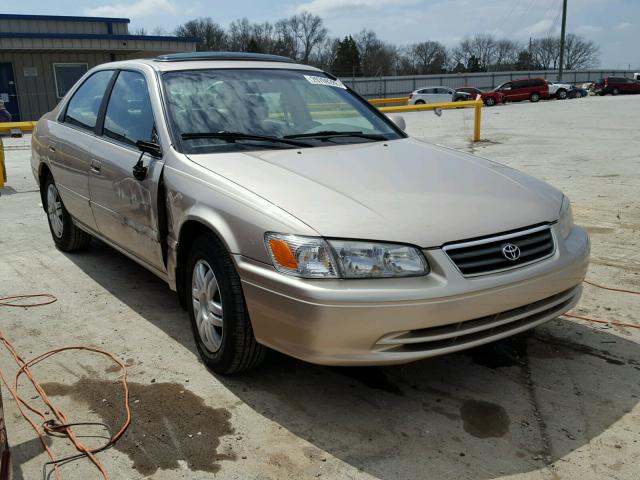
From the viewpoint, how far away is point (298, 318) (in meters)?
2.77

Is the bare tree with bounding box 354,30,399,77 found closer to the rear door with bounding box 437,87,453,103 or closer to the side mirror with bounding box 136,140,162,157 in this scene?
the rear door with bounding box 437,87,453,103

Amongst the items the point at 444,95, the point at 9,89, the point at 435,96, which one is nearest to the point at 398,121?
the point at 9,89

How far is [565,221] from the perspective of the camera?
3.48 metres

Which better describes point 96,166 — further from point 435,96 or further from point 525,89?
point 525,89

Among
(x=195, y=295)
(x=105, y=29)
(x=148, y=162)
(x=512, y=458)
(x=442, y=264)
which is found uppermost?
(x=105, y=29)

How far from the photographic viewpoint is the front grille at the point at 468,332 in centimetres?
281

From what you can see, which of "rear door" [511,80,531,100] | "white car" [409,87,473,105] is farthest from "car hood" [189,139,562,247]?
"rear door" [511,80,531,100]

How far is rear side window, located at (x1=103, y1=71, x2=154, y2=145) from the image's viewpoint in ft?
13.3

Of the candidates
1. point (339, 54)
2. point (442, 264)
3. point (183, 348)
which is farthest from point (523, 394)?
point (339, 54)

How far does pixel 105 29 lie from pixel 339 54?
181ft

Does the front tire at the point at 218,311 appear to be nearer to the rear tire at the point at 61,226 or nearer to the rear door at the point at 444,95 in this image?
the rear tire at the point at 61,226

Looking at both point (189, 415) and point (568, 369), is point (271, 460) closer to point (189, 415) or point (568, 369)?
point (189, 415)

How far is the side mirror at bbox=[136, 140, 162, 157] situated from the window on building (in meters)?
25.2

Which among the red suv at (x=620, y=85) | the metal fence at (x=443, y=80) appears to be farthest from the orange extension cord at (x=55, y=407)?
the red suv at (x=620, y=85)
